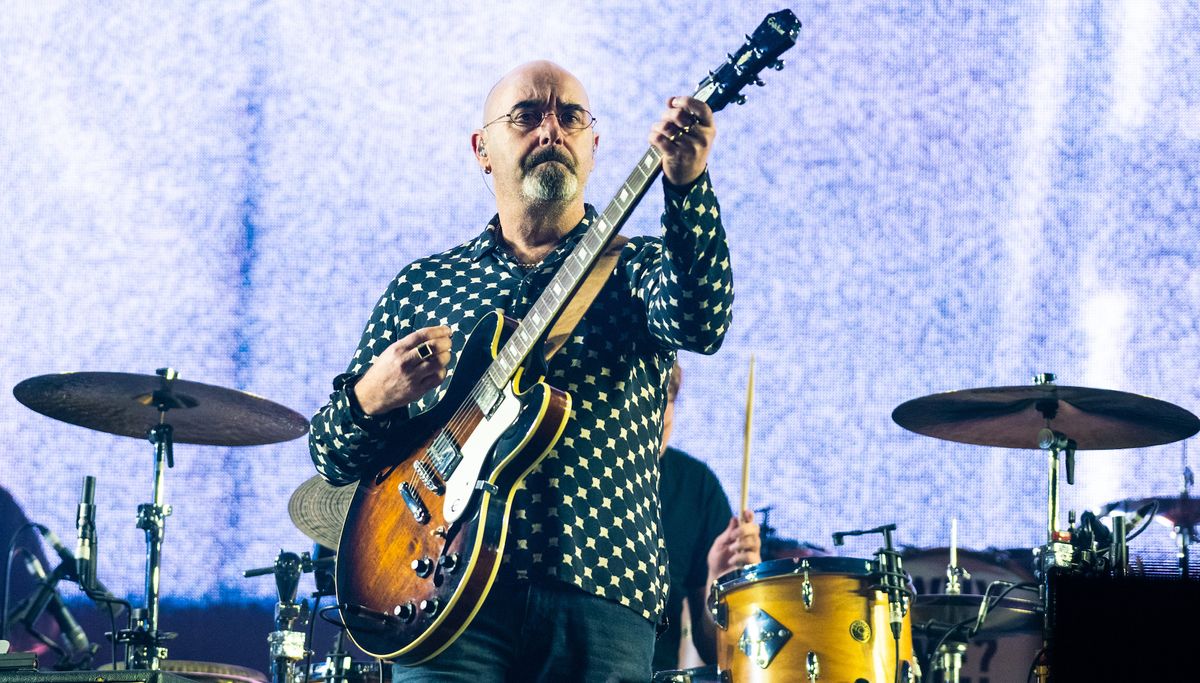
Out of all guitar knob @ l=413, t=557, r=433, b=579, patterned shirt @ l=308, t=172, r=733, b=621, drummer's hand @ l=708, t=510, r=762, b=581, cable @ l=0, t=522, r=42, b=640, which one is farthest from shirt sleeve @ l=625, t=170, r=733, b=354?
cable @ l=0, t=522, r=42, b=640

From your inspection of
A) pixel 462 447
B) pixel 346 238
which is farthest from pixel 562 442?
pixel 346 238

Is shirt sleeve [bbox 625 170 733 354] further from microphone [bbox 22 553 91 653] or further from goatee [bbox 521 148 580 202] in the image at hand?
microphone [bbox 22 553 91 653]

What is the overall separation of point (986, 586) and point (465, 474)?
2.48m

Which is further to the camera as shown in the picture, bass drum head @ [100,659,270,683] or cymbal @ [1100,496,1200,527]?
cymbal @ [1100,496,1200,527]

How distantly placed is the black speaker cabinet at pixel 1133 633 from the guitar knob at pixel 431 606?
63.7 inches

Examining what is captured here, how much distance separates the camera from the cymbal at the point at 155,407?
14.2 ft

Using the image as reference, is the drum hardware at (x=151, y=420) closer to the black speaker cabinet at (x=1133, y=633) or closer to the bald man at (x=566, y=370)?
the bald man at (x=566, y=370)

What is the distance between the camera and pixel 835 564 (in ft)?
12.5

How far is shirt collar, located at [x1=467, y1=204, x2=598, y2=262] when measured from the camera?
9.53 feet

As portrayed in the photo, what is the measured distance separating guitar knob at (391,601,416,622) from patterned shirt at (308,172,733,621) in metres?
0.22

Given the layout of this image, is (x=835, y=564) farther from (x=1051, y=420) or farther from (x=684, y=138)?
(x=684, y=138)

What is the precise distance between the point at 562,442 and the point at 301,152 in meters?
2.89

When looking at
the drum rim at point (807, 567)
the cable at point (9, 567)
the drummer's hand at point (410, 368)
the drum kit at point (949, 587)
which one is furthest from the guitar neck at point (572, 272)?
the cable at point (9, 567)

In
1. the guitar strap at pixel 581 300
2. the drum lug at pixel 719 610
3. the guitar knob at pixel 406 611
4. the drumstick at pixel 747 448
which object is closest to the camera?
the guitar knob at pixel 406 611
